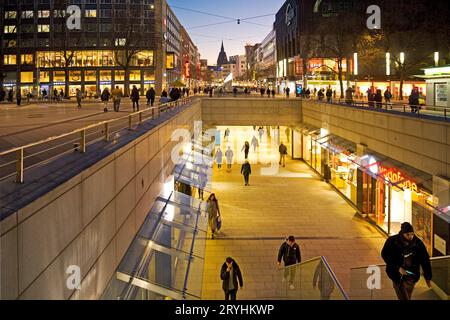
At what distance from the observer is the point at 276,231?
66.3 ft

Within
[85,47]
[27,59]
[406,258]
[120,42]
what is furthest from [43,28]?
[406,258]

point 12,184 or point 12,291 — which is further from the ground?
point 12,184

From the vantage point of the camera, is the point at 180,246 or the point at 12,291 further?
the point at 180,246

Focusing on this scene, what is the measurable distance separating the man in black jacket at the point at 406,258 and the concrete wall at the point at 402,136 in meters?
7.19

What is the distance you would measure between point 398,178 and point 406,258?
10.4m

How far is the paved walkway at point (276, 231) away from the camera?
595 inches

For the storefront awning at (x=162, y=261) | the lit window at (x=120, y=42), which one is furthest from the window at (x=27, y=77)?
the storefront awning at (x=162, y=261)

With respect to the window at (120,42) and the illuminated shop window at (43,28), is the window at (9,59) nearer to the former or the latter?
the illuminated shop window at (43,28)

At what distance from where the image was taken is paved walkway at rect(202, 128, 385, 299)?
1511 centimetres

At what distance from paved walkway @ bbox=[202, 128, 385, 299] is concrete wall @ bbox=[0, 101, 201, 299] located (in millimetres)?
5019

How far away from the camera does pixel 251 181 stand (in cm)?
3281
